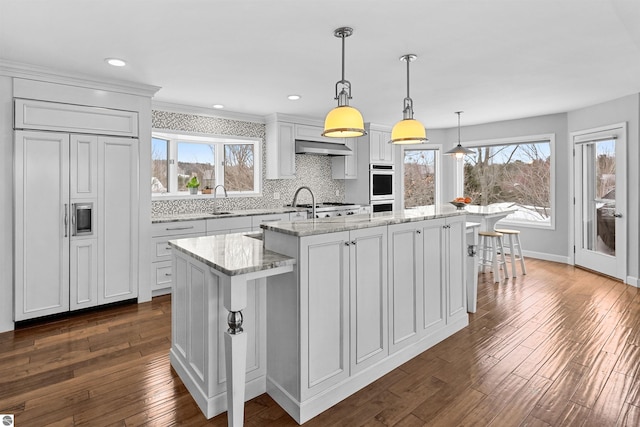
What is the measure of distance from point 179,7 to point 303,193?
405cm

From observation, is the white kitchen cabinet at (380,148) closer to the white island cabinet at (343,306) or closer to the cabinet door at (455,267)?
A: the cabinet door at (455,267)

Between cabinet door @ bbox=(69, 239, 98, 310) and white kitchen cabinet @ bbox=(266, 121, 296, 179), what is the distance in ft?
8.56

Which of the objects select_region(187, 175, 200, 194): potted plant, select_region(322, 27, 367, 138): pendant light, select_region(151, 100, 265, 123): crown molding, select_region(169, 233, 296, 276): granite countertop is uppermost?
select_region(151, 100, 265, 123): crown molding

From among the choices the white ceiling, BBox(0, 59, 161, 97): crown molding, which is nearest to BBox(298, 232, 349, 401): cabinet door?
the white ceiling

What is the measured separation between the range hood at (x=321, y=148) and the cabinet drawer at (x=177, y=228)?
194 centimetres

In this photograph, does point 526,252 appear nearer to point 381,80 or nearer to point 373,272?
point 381,80

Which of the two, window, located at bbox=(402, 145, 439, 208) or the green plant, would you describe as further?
window, located at bbox=(402, 145, 439, 208)

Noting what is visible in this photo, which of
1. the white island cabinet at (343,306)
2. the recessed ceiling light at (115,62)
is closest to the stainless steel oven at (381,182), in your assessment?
the white island cabinet at (343,306)

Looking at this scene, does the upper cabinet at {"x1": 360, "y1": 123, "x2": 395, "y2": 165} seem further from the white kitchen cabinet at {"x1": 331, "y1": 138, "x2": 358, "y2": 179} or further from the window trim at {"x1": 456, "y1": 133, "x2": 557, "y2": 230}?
the window trim at {"x1": 456, "y1": 133, "x2": 557, "y2": 230}

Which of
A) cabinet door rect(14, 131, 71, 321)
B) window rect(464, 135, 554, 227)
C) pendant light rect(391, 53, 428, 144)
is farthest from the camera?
window rect(464, 135, 554, 227)

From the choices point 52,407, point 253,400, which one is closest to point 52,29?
point 52,407

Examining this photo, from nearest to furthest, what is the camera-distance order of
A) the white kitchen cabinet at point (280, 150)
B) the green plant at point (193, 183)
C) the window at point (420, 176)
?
the green plant at point (193, 183), the white kitchen cabinet at point (280, 150), the window at point (420, 176)

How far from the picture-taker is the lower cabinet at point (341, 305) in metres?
2.03

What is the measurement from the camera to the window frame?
4821mm
